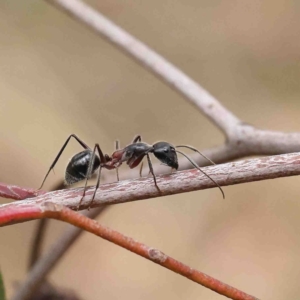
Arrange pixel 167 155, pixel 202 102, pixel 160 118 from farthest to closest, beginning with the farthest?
pixel 160 118 < pixel 202 102 < pixel 167 155

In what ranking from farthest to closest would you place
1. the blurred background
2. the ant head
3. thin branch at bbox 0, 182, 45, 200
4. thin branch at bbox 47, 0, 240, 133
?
the blurred background
thin branch at bbox 47, 0, 240, 133
the ant head
thin branch at bbox 0, 182, 45, 200

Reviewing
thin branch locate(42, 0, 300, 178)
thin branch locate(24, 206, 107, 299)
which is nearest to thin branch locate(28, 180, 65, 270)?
thin branch locate(24, 206, 107, 299)

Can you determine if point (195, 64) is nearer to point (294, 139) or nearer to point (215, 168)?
point (294, 139)

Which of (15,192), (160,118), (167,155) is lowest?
(15,192)

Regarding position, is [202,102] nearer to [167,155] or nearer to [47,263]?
[167,155]

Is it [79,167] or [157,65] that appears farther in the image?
[157,65]

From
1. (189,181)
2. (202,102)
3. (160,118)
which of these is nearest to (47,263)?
(202,102)

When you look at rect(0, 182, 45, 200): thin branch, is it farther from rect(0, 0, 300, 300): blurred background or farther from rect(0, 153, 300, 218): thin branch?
rect(0, 0, 300, 300): blurred background
